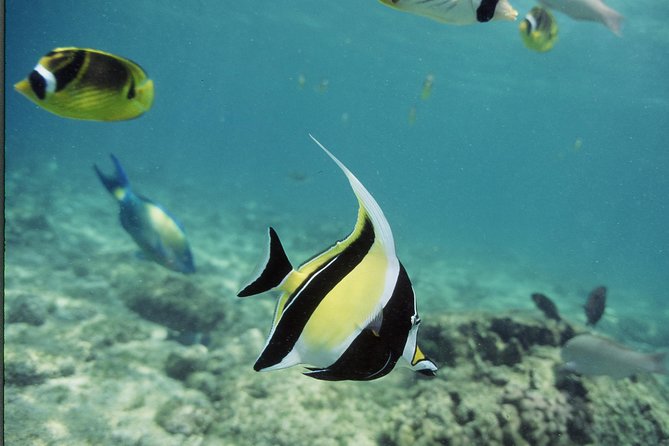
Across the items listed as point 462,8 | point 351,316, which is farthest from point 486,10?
point 351,316

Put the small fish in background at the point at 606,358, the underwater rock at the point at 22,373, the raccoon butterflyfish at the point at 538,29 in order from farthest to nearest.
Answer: the underwater rock at the point at 22,373 → the small fish in background at the point at 606,358 → the raccoon butterflyfish at the point at 538,29

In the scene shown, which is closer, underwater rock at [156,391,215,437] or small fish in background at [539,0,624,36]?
small fish in background at [539,0,624,36]

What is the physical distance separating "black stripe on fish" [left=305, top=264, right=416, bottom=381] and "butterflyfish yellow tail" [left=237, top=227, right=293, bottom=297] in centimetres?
18

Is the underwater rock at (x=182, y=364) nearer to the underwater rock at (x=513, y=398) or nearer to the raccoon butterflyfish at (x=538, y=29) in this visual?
the underwater rock at (x=513, y=398)

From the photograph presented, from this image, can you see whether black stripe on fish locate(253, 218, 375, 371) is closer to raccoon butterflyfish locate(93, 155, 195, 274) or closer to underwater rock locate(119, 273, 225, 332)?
raccoon butterflyfish locate(93, 155, 195, 274)

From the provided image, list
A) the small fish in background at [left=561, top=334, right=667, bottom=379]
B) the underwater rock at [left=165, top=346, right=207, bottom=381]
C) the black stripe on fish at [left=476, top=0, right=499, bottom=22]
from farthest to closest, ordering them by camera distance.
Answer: the underwater rock at [left=165, top=346, right=207, bottom=381]
the small fish in background at [left=561, top=334, right=667, bottom=379]
the black stripe on fish at [left=476, top=0, right=499, bottom=22]

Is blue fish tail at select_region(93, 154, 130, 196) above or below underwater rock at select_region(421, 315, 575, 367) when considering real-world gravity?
above

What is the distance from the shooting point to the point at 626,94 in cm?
3180

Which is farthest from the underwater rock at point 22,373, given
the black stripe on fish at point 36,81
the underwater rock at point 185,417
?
the black stripe on fish at point 36,81

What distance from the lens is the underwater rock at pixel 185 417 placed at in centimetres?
380

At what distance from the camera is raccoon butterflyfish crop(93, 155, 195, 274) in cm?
327

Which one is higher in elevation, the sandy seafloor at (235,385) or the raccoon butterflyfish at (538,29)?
the raccoon butterflyfish at (538,29)

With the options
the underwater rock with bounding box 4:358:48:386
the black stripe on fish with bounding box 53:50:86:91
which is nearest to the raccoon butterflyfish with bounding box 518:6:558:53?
the black stripe on fish with bounding box 53:50:86:91

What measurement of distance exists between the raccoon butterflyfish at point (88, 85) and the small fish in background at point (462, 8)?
1025mm
